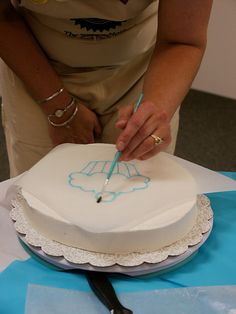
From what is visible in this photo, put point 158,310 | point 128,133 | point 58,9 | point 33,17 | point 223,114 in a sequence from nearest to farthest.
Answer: point 158,310 < point 128,133 < point 58,9 < point 33,17 < point 223,114

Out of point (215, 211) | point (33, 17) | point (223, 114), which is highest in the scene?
point (33, 17)

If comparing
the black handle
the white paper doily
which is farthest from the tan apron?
the black handle

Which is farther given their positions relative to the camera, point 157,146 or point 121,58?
point 121,58

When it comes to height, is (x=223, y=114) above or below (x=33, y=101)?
below

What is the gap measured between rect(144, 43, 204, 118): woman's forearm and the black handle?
1.10 ft

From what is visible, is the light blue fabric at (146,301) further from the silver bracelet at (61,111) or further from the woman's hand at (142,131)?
the silver bracelet at (61,111)

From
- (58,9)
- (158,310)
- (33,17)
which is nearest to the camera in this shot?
(158,310)

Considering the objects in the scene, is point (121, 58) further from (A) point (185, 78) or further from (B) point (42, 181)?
(B) point (42, 181)

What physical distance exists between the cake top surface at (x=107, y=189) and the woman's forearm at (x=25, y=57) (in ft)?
Answer: 0.64

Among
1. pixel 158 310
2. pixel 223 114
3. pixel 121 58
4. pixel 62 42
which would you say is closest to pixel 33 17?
pixel 62 42

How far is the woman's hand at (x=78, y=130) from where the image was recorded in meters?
1.11

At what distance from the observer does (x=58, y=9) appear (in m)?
0.98

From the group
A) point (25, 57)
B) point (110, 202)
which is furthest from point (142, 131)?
point (25, 57)

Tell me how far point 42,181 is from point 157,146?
199mm
